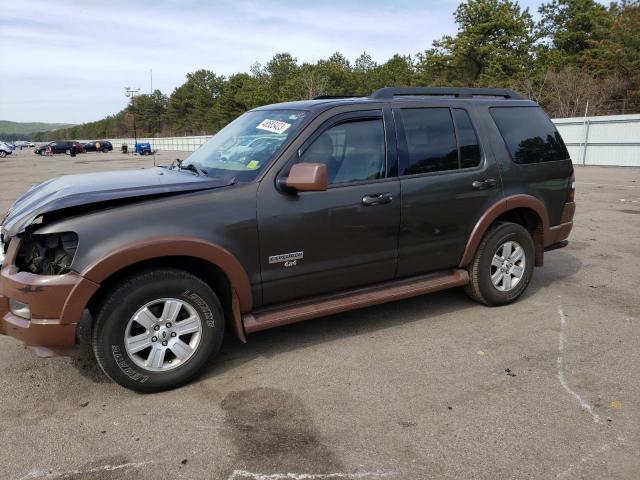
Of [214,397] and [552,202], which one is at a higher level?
[552,202]

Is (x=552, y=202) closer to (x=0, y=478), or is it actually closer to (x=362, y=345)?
(x=362, y=345)

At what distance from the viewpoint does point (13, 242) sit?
3395 mm

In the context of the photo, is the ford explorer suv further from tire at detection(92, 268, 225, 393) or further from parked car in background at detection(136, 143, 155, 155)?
parked car in background at detection(136, 143, 155, 155)

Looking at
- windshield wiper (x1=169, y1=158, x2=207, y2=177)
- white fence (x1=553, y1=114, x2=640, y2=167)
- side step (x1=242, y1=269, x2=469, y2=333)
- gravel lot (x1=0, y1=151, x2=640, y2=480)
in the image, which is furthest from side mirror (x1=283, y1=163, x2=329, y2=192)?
white fence (x1=553, y1=114, x2=640, y2=167)

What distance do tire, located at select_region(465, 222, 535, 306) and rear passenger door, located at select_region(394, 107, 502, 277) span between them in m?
0.28

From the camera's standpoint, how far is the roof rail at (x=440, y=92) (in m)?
4.46

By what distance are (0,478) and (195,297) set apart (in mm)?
1406

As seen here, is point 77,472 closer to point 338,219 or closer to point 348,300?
point 348,300

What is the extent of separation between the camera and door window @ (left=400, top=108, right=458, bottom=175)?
14.4ft

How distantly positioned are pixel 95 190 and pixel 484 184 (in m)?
3.18

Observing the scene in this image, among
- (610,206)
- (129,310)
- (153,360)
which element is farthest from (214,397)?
(610,206)

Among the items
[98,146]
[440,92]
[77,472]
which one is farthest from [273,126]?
[98,146]

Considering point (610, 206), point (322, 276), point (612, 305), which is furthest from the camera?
point (610, 206)

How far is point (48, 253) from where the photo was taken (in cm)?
329
